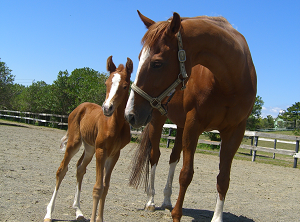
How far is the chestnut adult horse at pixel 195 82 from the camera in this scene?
2.20 m

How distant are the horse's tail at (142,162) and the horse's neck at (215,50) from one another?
198 centimetres

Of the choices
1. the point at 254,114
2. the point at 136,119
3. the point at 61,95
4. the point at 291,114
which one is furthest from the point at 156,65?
the point at 291,114

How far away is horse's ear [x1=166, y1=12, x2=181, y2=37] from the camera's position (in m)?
2.14

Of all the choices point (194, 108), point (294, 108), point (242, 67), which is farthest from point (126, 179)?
point (294, 108)

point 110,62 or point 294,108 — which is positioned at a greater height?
point 294,108

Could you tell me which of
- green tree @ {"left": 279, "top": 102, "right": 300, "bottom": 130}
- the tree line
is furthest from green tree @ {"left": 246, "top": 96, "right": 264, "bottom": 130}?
green tree @ {"left": 279, "top": 102, "right": 300, "bottom": 130}

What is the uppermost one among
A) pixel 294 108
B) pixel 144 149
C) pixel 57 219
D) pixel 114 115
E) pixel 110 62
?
pixel 294 108

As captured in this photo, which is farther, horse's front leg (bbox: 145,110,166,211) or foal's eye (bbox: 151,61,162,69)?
horse's front leg (bbox: 145,110,166,211)

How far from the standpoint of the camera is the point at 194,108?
2.81 m

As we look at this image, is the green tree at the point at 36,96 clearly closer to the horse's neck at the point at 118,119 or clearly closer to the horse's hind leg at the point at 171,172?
the horse's hind leg at the point at 171,172

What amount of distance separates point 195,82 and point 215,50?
21.0 inches

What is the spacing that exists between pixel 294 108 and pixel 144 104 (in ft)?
168

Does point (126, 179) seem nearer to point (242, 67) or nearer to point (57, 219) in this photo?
point (57, 219)

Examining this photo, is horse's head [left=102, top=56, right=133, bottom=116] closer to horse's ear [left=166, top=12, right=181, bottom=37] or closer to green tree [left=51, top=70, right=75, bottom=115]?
horse's ear [left=166, top=12, right=181, bottom=37]
